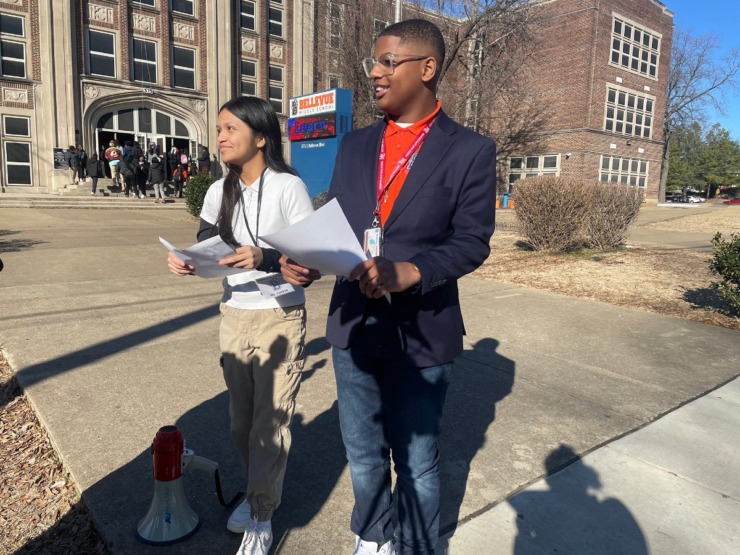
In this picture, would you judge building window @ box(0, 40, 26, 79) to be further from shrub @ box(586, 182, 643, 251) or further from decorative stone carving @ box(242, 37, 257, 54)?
shrub @ box(586, 182, 643, 251)

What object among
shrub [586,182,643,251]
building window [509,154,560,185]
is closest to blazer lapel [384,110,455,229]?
shrub [586,182,643,251]

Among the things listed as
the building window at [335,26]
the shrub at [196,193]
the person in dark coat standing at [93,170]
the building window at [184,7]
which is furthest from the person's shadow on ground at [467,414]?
the building window at [184,7]

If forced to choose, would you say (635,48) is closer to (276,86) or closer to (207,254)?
(276,86)

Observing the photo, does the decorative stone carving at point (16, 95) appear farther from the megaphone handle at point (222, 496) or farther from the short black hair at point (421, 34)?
the short black hair at point (421, 34)

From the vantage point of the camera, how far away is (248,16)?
3098cm

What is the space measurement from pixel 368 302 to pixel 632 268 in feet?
30.2

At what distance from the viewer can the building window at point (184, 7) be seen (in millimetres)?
28094

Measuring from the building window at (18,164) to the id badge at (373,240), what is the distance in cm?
2843

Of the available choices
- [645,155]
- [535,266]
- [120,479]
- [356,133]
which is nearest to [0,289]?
[120,479]

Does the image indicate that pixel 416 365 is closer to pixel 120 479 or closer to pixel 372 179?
pixel 372 179

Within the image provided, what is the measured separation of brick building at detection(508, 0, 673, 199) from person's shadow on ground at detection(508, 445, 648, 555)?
3189 centimetres

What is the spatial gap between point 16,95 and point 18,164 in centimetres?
301

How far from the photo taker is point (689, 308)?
690cm

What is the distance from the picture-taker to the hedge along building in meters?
24.3
